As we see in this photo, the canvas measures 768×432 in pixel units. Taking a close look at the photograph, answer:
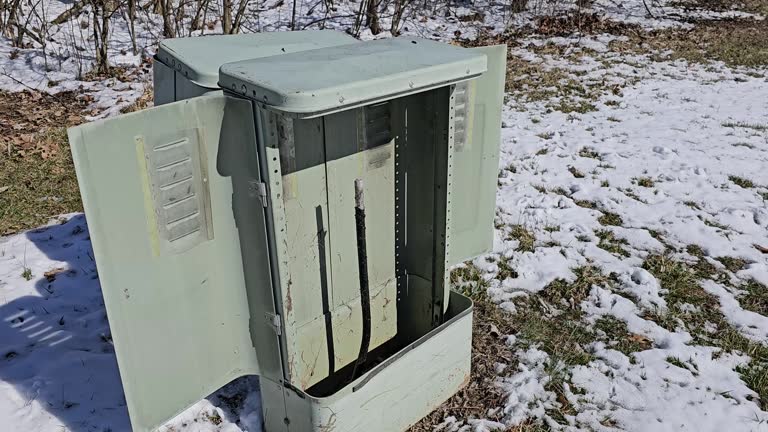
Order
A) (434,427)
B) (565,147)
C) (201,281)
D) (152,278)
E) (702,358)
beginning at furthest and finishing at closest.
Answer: (565,147) < (702,358) < (434,427) < (201,281) < (152,278)

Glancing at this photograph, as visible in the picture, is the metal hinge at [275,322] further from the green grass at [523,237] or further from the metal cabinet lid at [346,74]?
the green grass at [523,237]

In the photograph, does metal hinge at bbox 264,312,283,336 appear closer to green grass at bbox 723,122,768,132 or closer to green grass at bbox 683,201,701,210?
green grass at bbox 683,201,701,210

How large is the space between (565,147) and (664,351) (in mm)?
3193

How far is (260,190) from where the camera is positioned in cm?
232

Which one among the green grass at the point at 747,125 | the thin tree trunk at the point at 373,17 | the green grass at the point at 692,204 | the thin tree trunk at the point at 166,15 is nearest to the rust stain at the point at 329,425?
the green grass at the point at 692,204

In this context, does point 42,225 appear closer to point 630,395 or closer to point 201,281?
point 201,281

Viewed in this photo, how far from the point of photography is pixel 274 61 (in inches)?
94.4

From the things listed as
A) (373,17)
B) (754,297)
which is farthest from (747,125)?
(373,17)

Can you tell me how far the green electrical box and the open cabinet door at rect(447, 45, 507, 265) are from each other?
0.01 metres

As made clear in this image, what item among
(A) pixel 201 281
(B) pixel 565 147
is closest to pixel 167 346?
(A) pixel 201 281

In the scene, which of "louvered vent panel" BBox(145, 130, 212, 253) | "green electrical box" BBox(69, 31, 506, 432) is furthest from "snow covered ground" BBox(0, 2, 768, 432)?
"louvered vent panel" BBox(145, 130, 212, 253)

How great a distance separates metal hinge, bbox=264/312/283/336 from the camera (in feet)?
8.36

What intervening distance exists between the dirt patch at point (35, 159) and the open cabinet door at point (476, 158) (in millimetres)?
3458

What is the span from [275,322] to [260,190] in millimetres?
581
